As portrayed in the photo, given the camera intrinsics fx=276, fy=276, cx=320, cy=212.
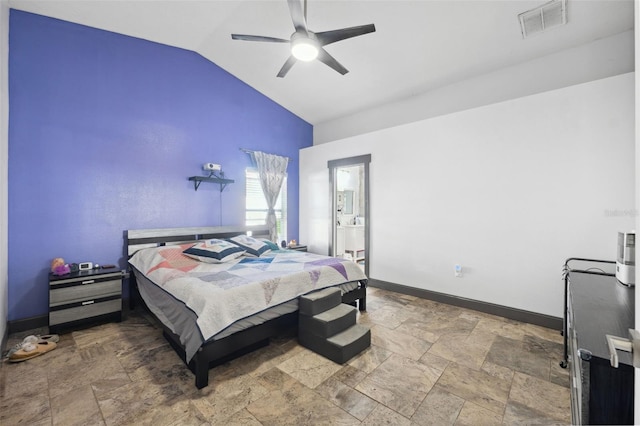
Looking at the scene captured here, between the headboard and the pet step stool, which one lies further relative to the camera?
the headboard

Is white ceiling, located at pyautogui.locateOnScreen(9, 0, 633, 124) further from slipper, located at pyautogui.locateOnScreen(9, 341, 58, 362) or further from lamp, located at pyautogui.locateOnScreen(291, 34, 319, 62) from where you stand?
slipper, located at pyautogui.locateOnScreen(9, 341, 58, 362)

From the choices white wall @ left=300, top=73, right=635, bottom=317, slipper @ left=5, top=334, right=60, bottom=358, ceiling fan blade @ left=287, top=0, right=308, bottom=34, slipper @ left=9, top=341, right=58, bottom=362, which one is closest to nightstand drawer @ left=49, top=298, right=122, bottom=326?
slipper @ left=5, top=334, right=60, bottom=358

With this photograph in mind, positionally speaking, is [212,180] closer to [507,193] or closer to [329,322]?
[329,322]

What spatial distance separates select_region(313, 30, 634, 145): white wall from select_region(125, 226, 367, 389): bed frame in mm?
3045

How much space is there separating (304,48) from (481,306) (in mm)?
3623

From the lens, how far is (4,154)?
272cm

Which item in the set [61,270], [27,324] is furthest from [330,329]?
[27,324]

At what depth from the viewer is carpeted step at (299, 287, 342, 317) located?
257 cm

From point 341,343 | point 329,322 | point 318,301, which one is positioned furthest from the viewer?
point 318,301

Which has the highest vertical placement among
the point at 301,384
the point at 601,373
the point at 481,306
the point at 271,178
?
the point at 271,178

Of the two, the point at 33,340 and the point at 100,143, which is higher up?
the point at 100,143

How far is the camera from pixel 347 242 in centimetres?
663

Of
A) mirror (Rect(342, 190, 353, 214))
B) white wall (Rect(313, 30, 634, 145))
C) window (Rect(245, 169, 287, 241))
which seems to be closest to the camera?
white wall (Rect(313, 30, 634, 145))

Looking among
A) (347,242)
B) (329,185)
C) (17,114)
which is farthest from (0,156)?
(347,242)
